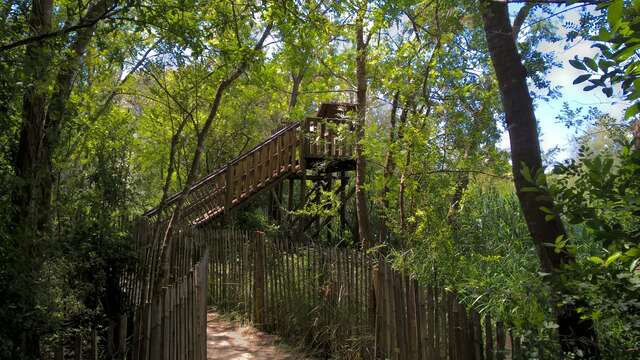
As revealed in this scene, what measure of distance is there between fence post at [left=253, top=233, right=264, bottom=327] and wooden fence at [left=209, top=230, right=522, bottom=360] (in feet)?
0.05

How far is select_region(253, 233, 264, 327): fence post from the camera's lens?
8.67 m

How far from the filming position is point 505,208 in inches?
347

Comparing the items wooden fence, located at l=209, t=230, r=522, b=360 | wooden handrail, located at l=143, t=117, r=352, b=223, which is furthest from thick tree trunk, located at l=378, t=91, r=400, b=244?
wooden handrail, located at l=143, t=117, r=352, b=223

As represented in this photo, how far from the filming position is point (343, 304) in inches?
265

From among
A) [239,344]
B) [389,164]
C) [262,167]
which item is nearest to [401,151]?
[389,164]

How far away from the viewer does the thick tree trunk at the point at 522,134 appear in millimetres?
3975

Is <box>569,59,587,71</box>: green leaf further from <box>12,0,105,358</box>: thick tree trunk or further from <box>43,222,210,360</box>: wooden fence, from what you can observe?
<box>12,0,105,358</box>: thick tree trunk

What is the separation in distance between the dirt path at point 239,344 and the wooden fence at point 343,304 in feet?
0.84

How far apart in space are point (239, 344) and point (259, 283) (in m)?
1.11

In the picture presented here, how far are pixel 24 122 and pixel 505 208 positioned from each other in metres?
7.03

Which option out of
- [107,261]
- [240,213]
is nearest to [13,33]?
[107,261]

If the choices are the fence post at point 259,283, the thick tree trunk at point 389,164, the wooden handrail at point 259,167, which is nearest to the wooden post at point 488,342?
the thick tree trunk at point 389,164

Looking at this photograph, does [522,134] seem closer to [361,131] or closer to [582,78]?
[582,78]

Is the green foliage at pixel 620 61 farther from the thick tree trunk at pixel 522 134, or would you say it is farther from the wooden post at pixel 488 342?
the wooden post at pixel 488 342
